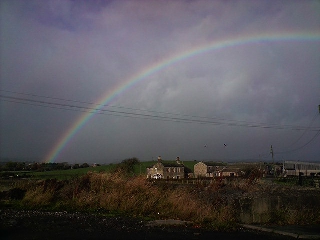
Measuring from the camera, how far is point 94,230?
417 inches

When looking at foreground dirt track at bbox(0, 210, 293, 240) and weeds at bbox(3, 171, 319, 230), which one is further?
weeds at bbox(3, 171, 319, 230)

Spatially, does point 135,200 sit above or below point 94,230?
above

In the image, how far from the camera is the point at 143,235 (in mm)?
10047

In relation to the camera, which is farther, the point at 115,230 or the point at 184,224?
the point at 184,224

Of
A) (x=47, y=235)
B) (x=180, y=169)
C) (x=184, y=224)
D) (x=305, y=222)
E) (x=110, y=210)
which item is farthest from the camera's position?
(x=180, y=169)

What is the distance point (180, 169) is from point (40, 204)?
2689 inches

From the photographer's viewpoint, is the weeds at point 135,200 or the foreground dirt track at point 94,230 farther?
the weeds at point 135,200

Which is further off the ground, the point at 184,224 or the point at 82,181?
the point at 82,181

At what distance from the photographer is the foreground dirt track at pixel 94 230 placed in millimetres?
9789

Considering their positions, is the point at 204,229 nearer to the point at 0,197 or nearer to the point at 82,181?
the point at 82,181

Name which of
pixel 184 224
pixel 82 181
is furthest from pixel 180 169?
pixel 184 224

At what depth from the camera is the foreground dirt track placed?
9.79m

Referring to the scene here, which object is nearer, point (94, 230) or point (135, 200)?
point (94, 230)

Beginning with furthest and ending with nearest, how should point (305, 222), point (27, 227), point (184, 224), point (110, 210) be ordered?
point (110, 210) → point (305, 222) → point (184, 224) → point (27, 227)
